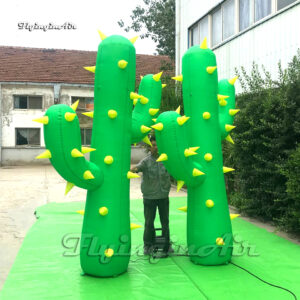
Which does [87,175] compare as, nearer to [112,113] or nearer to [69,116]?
[69,116]

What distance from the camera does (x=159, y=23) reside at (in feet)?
83.1

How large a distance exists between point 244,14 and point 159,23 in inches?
627

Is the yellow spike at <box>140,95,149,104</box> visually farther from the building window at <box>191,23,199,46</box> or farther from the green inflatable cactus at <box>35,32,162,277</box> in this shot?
the building window at <box>191,23,199,46</box>

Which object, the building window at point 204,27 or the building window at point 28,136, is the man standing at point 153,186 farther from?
the building window at point 28,136

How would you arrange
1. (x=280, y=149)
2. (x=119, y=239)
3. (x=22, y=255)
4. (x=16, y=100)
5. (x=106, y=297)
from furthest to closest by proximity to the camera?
(x=16, y=100)
(x=280, y=149)
(x=22, y=255)
(x=119, y=239)
(x=106, y=297)

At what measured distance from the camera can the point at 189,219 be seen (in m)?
4.68

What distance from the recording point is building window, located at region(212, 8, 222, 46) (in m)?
11.6

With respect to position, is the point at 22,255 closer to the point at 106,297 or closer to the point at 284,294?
the point at 106,297

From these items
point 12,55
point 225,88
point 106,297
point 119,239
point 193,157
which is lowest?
point 106,297

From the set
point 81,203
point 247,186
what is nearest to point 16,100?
point 81,203

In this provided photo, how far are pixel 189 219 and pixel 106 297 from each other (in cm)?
153

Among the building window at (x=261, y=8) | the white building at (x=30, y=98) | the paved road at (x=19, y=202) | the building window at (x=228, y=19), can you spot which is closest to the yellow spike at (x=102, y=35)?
the paved road at (x=19, y=202)

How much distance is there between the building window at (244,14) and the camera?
1007 centimetres

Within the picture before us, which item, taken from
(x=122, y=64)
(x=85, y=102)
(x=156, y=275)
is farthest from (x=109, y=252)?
(x=85, y=102)
